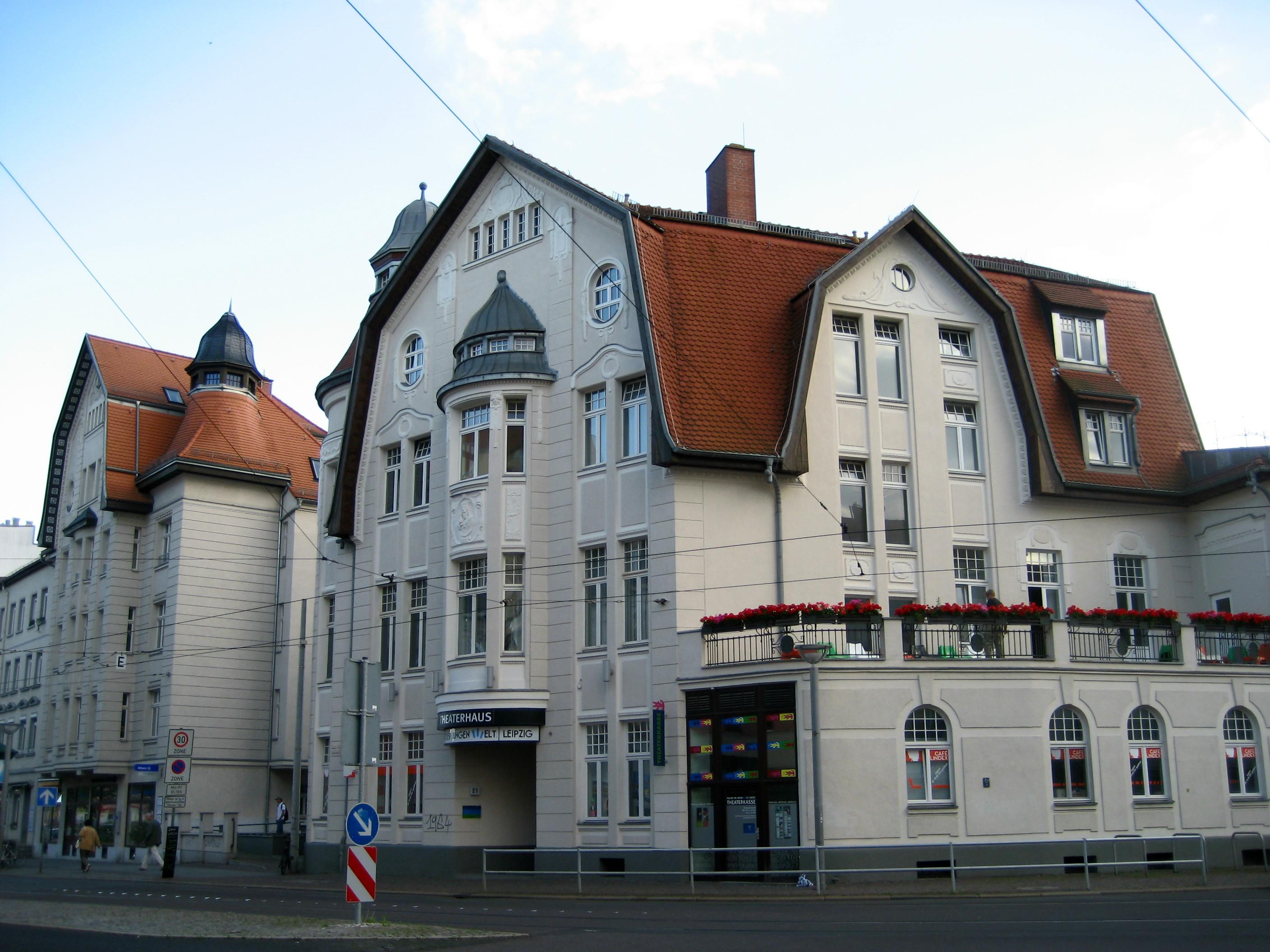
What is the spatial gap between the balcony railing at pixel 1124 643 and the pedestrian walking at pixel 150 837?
29192 mm

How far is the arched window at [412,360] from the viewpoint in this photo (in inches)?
1396

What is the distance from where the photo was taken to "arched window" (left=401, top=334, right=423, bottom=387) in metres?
35.5

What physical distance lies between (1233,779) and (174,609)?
122 ft

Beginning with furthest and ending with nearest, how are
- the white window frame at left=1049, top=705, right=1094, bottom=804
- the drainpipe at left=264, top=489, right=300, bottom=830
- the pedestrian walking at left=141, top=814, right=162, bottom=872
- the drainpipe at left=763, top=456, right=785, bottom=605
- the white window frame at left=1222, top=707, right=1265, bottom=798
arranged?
the drainpipe at left=264, top=489, right=300, bottom=830, the pedestrian walking at left=141, top=814, right=162, bottom=872, the drainpipe at left=763, top=456, right=785, bottom=605, the white window frame at left=1222, top=707, right=1265, bottom=798, the white window frame at left=1049, top=705, right=1094, bottom=804

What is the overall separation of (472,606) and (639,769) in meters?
6.03

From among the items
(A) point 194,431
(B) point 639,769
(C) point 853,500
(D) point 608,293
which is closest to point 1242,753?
(C) point 853,500

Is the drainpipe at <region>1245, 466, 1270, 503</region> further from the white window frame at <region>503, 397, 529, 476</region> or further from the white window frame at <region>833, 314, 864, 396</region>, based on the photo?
the white window frame at <region>503, 397, 529, 476</region>

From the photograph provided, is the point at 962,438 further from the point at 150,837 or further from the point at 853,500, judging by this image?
the point at 150,837

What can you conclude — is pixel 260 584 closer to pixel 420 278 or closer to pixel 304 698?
pixel 304 698

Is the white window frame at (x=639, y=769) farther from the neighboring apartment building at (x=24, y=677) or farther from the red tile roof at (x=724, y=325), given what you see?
the neighboring apartment building at (x=24, y=677)

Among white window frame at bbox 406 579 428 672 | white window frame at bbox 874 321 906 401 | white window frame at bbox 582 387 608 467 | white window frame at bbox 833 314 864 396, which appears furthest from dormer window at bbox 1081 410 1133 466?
white window frame at bbox 406 579 428 672

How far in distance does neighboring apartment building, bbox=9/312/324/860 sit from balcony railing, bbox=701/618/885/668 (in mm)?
27678

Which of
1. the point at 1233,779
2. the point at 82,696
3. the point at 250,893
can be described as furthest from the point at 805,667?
the point at 82,696

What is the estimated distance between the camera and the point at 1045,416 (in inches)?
1276
